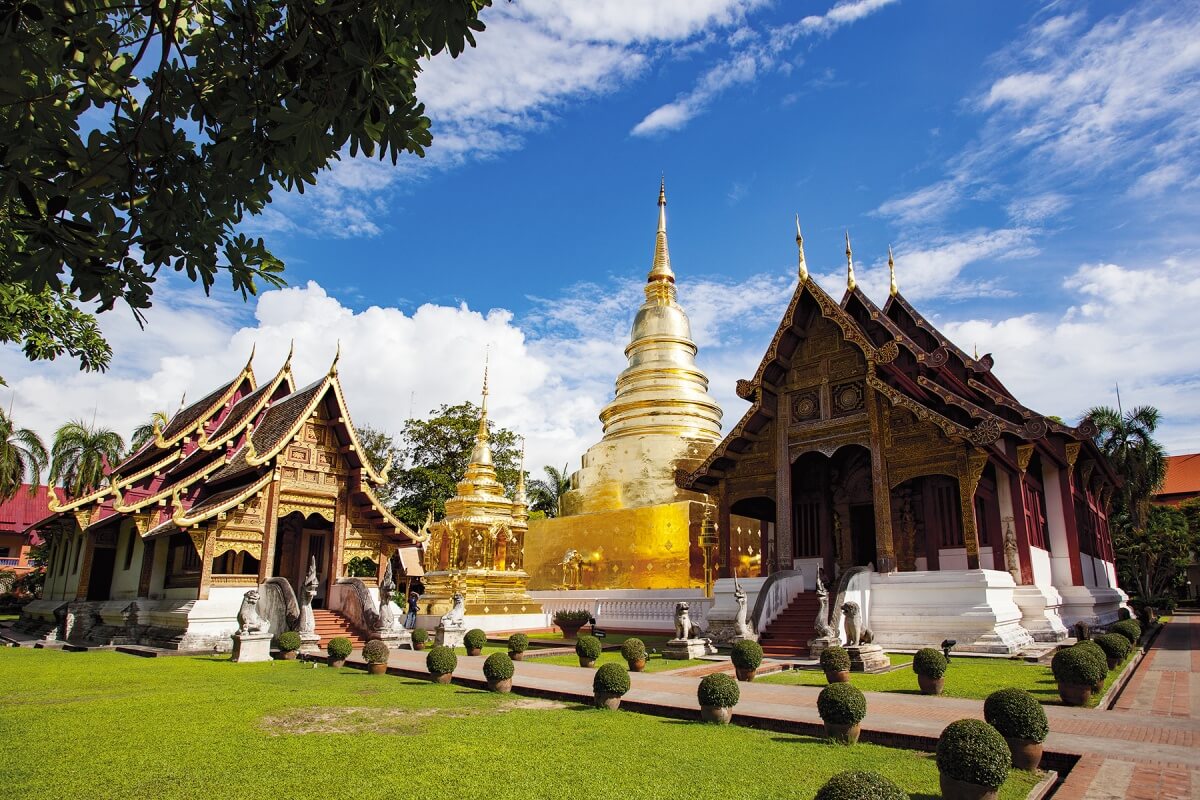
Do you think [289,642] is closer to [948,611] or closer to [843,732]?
[843,732]

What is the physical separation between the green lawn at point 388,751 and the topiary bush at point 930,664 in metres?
2.90

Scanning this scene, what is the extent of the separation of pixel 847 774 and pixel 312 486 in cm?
1621

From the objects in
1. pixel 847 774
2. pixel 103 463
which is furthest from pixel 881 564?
pixel 103 463

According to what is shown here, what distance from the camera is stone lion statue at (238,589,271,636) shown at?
13.7m

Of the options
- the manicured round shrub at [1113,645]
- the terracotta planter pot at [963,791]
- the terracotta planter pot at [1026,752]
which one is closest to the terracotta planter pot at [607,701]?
the terracotta planter pot at [1026,752]

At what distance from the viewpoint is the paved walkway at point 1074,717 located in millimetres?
5031

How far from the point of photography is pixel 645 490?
2475cm

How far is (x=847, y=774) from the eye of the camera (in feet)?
11.2

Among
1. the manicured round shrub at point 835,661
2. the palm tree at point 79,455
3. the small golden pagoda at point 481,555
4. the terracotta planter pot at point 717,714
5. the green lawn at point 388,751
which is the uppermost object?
the palm tree at point 79,455

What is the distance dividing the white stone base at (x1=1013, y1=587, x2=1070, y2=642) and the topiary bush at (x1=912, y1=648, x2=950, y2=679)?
6521 mm

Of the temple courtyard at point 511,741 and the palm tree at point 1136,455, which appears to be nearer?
the temple courtyard at point 511,741

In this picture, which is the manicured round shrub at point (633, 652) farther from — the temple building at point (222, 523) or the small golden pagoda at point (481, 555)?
the small golden pagoda at point (481, 555)

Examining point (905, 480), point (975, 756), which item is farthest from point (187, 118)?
point (905, 480)

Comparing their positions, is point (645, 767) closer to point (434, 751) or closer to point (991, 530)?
point (434, 751)
